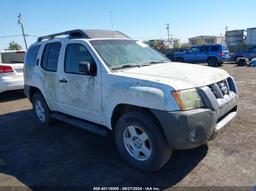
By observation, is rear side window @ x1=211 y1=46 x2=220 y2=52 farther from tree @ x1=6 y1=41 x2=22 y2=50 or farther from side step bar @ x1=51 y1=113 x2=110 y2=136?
tree @ x1=6 y1=41 x2=22 y2=50

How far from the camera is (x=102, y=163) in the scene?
3.91 m

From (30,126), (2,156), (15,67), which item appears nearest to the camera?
(2,156)

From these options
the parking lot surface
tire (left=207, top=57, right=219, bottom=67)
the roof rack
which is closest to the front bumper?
the parking lot surface

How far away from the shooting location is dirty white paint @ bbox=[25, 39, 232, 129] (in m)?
3.17

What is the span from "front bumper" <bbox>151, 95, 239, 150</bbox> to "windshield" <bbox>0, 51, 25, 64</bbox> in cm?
780

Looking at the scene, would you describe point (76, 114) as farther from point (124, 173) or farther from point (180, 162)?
point (180, 162)

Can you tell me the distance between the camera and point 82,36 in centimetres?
470

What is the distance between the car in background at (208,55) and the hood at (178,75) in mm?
17871

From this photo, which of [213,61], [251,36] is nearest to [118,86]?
[213,61]

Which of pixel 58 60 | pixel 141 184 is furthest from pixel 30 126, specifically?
pixel 141 184

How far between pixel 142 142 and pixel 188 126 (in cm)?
78

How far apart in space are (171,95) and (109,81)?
110 centimetres

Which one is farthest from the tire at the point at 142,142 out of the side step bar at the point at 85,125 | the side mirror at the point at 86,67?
the side mirror at the point at 86,67

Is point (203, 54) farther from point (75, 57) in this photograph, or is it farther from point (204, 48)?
point (75, 57)
